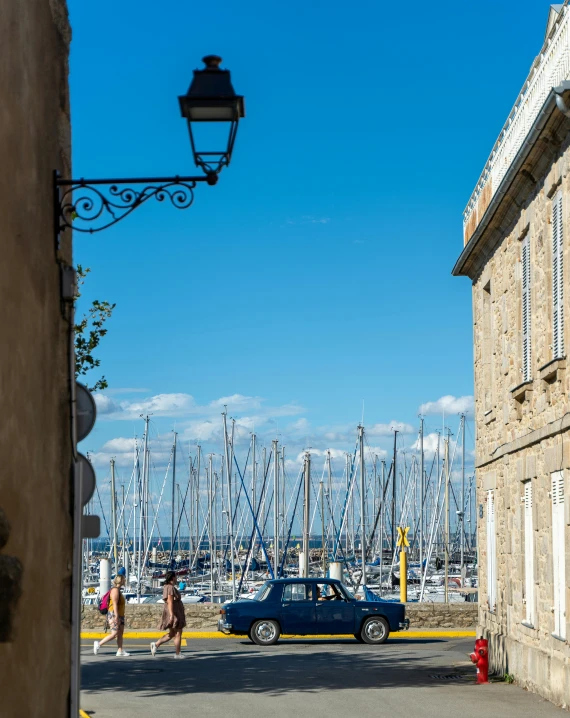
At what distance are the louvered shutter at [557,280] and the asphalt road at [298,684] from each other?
4921 mm

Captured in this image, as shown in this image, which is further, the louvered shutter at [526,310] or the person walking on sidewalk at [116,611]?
the person walking on sidewalk at [116,611]

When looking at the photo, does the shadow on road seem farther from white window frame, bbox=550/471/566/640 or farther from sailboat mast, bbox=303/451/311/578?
sailboat mast, bbox=303/451/311/578

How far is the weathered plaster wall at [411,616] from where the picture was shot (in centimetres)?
2956

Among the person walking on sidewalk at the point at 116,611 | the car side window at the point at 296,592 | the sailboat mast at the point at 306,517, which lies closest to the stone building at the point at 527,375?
the car side window at the point at 296,592

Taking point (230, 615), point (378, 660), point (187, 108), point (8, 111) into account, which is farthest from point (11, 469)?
point (230, 615)

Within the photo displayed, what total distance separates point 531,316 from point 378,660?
8.04 m

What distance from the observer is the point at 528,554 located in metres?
18.4

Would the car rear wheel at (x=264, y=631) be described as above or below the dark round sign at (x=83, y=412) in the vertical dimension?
below

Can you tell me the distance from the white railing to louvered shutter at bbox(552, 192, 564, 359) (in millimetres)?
1476

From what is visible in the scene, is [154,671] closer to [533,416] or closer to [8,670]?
[533,416]

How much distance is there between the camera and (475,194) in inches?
888

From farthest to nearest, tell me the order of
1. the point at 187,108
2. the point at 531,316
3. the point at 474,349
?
the point at 474,349
the point at 531,316
the point at 187,108

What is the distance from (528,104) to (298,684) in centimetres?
960

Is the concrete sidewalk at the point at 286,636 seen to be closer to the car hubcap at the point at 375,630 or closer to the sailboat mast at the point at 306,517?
the car hubcap at the point at 375,630
